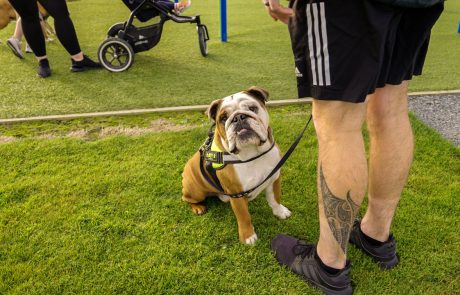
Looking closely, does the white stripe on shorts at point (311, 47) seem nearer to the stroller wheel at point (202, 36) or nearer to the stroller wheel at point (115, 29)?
the stroller wheel at point (202, 36)

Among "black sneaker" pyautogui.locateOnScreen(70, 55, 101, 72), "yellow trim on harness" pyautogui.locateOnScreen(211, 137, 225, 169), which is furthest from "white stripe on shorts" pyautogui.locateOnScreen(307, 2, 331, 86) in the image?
"black sneaker" pyautogui.locateOnScreen(70, 55, 101, 72)

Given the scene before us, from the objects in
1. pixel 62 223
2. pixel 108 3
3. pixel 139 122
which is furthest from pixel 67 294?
pixel 108 3

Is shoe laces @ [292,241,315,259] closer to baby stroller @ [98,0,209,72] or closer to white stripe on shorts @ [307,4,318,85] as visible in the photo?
white stripe on shorts @ [307,4,318,85]

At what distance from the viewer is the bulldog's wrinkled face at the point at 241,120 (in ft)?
6.31

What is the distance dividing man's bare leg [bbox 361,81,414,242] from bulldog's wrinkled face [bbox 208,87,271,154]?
0.57m

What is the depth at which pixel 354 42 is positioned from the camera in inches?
53.3

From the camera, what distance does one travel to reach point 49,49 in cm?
593

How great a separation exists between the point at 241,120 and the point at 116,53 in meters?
3.51

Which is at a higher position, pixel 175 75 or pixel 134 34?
pixel 134 34

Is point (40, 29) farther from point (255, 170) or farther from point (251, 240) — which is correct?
point (251, 240)

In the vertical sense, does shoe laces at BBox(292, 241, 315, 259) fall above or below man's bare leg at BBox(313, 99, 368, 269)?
below

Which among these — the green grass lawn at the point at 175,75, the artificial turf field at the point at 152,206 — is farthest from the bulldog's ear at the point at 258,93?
the green grass lawn at the point at 175,75

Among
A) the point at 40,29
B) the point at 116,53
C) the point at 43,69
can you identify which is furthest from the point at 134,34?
the point at 43,69

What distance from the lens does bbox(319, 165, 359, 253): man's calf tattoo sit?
161cm
